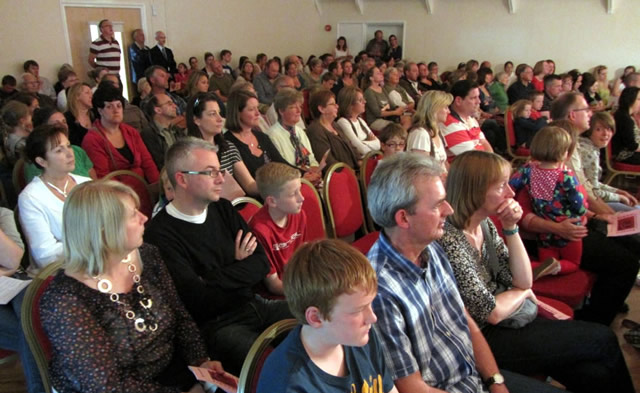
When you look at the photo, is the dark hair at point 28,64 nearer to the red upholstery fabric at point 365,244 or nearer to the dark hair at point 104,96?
the dark hair at point 104,96

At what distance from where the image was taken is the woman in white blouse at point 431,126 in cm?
358

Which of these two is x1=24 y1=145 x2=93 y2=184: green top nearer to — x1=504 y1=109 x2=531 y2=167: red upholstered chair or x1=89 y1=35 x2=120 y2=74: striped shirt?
x1=504 y1=109 x2=531 y2=167: red upholstered chair

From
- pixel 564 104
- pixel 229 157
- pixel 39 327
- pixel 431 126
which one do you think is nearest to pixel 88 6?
pixel 229 157

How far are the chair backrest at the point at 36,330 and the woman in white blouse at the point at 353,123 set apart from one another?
318 cm

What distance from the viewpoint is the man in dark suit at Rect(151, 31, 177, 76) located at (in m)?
8.54

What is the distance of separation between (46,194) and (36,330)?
1057 mm

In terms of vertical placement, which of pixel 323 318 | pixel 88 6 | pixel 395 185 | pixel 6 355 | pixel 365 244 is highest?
pixel 88 6

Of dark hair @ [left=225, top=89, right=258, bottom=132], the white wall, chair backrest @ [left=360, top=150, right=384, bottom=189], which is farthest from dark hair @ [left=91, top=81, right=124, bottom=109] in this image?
the white wall

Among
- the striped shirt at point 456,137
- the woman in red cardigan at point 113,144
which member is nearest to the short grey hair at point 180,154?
the woman in red cardigan at point 113,144

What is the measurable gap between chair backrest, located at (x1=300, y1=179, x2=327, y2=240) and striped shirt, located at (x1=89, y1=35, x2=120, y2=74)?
6407mm

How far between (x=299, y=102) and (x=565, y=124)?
190cm

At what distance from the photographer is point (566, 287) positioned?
2.29m

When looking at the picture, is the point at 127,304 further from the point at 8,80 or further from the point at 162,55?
the point at 162,55

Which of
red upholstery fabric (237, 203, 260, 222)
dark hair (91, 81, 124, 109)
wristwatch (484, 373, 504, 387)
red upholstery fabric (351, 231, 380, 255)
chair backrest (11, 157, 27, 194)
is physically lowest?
wristwatch (484, 373, 504, 387)
